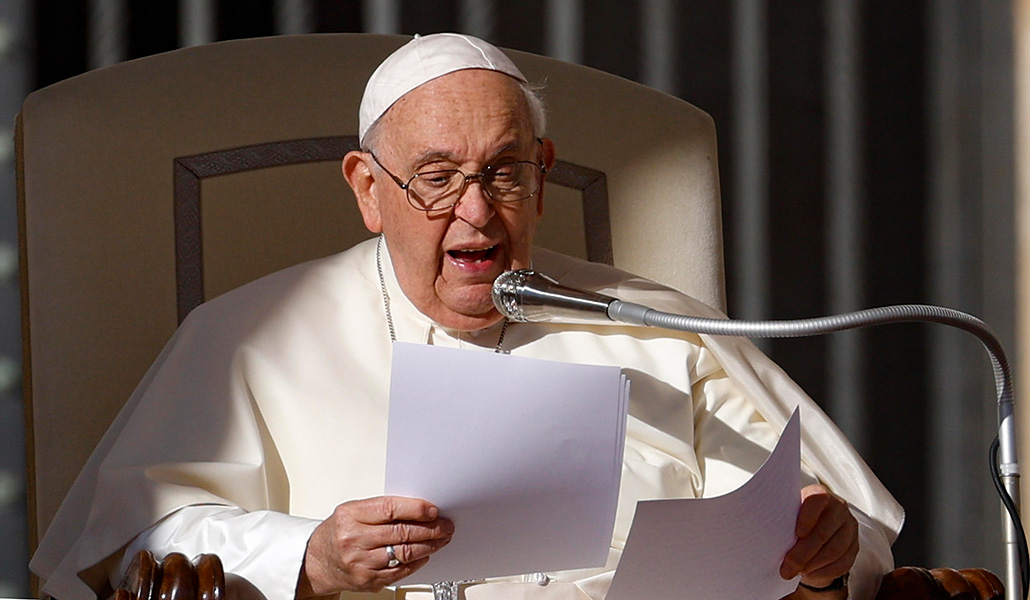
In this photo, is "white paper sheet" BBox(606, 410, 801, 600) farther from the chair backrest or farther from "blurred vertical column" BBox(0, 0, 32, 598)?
"blurred vertical column" BBox(0, 0, 32, 598)

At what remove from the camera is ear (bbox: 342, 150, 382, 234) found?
2.29 meters

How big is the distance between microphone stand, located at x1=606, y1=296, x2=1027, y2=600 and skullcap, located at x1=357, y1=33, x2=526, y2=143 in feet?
2.74

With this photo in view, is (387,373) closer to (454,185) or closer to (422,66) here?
(454,185)

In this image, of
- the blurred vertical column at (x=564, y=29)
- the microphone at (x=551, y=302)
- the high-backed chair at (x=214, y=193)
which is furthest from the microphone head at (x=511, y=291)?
the blurred vertical column at (x=564, y=29)

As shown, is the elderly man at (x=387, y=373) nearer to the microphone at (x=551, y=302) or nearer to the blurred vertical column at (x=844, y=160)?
the microphone at (x=551, y=302)

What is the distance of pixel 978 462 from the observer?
3.82m

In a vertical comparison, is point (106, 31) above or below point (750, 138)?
above

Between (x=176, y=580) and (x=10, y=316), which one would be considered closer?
(x=176, y=580)

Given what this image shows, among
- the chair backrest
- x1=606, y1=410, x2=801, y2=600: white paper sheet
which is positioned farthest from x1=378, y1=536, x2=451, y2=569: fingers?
the chair backrest

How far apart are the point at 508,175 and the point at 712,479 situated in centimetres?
63

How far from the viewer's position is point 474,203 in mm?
2137

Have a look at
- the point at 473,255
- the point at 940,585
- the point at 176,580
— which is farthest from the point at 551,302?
the point at 940,585

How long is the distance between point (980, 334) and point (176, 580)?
0.99 metres

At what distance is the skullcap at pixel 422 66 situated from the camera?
7.25ft
